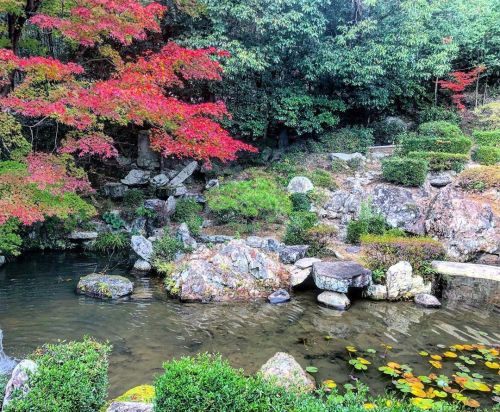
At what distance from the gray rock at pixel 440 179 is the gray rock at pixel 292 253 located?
6.10 metres

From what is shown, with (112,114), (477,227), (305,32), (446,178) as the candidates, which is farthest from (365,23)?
(112,114)

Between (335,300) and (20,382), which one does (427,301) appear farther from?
(20,382)

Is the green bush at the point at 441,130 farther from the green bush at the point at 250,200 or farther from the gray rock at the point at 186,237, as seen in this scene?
the gray rock at the point at 186,237

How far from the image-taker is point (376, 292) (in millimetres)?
8656

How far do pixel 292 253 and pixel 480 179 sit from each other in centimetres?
706

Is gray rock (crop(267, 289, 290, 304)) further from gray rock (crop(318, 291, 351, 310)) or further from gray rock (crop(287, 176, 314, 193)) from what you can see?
gray rock (crop(287, 176, 314, 193))

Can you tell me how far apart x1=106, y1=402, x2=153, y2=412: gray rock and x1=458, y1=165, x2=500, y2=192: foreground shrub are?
482 inches

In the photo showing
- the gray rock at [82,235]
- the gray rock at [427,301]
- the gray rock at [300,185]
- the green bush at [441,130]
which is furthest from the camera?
the green bush at [441,130]

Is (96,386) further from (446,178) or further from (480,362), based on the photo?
(446,178)

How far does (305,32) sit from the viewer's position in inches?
548

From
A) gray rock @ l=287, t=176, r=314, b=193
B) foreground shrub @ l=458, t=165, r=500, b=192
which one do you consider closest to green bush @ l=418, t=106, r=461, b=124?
foreground shrub @ l=458, t=165, r=500, b=192

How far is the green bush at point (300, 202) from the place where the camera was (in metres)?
13.0

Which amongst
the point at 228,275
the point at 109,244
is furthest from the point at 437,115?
the point at 109,244

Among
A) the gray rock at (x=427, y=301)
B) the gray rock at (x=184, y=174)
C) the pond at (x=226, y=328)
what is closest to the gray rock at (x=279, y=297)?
the pond at (x=226, y=328)
